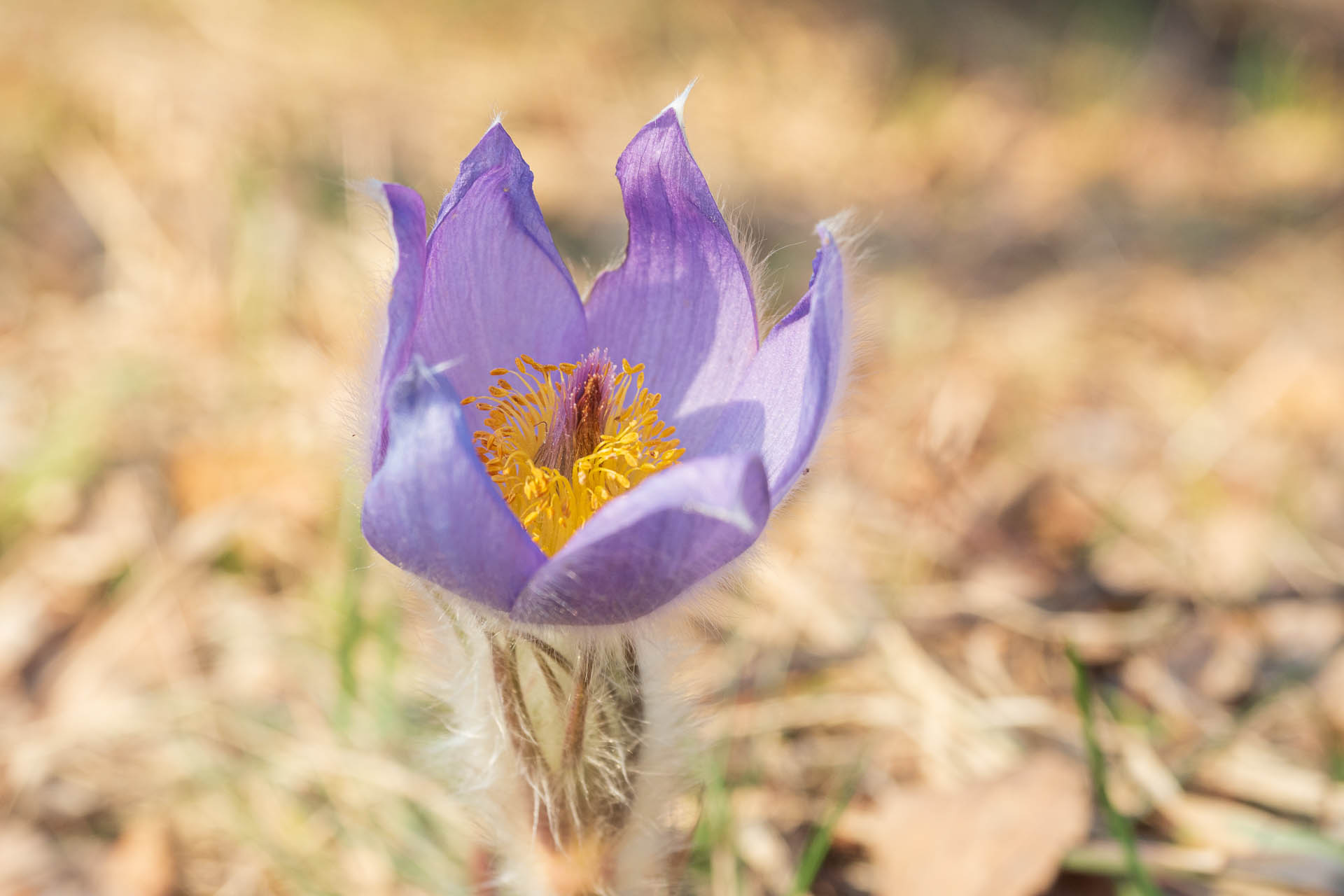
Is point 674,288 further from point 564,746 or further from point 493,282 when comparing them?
point 564,746

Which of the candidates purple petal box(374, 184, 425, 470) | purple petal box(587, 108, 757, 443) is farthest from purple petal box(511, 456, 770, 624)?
purple petal box(587, 108, 757, 443)

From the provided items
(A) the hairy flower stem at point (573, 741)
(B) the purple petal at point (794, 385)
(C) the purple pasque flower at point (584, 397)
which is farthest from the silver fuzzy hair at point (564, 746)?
(B) the purple petal at point (794, 385)

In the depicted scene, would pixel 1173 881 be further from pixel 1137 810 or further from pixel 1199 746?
pixel 1199 746

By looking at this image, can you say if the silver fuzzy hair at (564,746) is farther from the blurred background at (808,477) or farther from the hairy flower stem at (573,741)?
the blurred background at (808,477)

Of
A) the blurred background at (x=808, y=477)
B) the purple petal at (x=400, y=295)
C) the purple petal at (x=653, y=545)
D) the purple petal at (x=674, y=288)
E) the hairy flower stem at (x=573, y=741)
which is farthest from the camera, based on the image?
the blurred background at (x=808, y=477)

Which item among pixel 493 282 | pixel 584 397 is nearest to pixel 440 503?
pixel 584 397

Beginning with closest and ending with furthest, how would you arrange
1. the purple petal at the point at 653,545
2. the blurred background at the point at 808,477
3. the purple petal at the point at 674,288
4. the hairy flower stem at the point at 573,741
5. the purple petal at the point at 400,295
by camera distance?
the purple petal at the point at 653,545
the purple petal at the point at 400,295
the hairy flower stem at the point at 573,741
the purple petal at the point at 674,288
the blurred background at the point at 808,477
